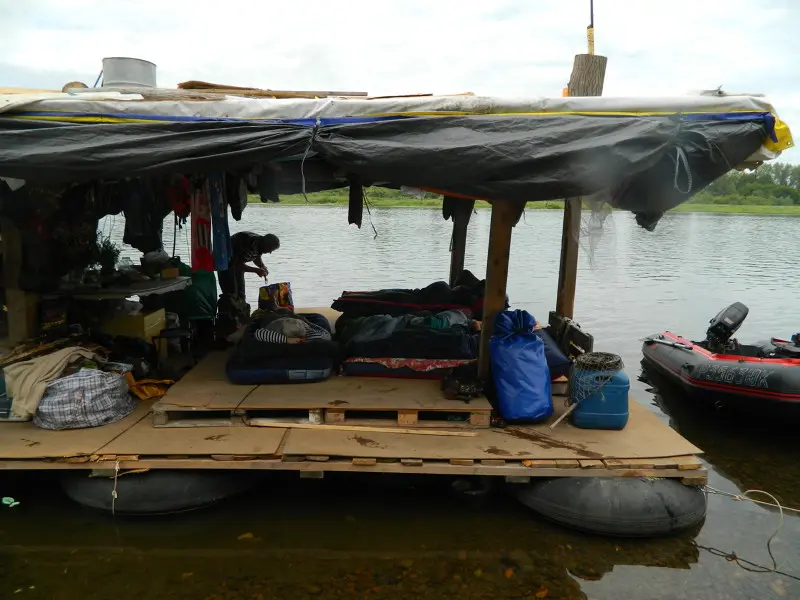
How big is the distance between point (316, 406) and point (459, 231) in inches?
209

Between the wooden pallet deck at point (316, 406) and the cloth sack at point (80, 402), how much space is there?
15.6 inches

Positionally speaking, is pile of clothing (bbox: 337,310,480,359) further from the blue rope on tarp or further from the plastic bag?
the plastic bag

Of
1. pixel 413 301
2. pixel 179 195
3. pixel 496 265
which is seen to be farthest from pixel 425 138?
pixel 413 301

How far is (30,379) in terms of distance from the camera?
457cm

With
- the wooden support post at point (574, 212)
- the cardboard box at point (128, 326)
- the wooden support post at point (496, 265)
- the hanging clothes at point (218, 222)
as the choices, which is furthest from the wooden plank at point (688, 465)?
the cardboard box at point (128, 326)

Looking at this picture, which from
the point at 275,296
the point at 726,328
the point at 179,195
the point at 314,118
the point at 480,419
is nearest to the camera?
the point at 314,118

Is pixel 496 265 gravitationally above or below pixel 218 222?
below

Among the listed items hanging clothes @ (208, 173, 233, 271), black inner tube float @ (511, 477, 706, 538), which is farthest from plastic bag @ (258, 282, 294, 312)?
black inner tube float @ (511, 477, 706, 538)

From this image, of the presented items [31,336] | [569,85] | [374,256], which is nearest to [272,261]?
[374,256]

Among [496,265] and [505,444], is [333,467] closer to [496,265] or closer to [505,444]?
[505,444]

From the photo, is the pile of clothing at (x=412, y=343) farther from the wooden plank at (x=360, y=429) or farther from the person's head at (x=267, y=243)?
the person's head at (x=267, y=243)

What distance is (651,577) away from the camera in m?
3.92

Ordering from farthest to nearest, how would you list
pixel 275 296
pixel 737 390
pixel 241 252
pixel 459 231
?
pixel 459 231
pixel 275 296
pixel 241 252
pixel 737 390

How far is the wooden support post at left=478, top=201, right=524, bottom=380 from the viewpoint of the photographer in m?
4.73
